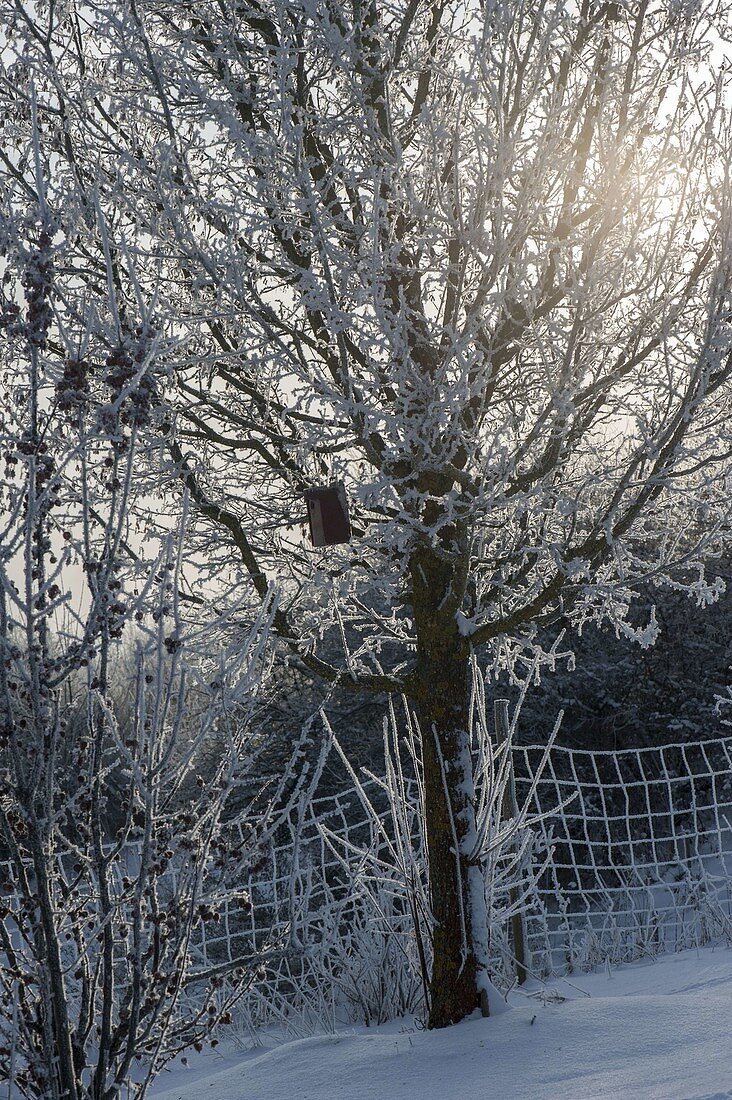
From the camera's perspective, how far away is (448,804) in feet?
15.2

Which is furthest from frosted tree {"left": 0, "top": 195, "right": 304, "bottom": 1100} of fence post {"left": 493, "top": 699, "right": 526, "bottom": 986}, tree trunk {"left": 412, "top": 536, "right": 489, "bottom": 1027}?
fence post {"left": 493, "top": 699, "right": 526, "bottom": 986}

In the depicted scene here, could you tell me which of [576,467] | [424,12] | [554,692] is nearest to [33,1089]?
[576,467]

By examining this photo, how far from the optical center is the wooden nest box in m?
4.09

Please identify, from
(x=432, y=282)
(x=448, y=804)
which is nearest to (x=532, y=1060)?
(x=448, y=804)

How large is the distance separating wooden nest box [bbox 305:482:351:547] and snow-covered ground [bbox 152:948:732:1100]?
6.50 feet

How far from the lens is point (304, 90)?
4.29 m

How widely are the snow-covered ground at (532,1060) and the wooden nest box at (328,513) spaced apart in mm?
1982

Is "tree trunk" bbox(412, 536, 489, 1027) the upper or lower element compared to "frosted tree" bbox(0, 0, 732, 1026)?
lower

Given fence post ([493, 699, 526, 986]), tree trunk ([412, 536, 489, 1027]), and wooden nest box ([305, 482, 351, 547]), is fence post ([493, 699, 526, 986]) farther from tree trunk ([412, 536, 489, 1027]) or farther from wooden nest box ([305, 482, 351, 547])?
wooden nest box ([305, 482, 351, 547])

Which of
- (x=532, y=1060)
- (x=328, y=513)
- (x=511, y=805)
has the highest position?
(x=328, y=513)

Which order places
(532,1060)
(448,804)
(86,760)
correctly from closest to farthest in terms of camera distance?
(86,760) < (532,1060) < (448,804)

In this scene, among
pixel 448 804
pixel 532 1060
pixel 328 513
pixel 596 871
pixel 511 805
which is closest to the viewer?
pixel 532 1060

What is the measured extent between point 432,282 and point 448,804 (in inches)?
87.7

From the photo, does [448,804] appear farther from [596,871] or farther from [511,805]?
[596,871]
